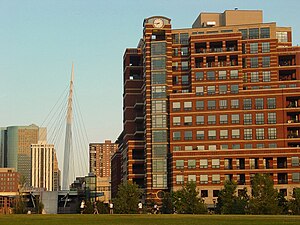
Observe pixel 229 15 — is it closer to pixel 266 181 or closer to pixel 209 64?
pixel 209 64

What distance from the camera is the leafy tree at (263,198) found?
342 ft

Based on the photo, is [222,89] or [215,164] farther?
[222,89]

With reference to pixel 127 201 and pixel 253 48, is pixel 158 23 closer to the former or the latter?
pixel 253 48

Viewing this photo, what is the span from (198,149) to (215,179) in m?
10.1

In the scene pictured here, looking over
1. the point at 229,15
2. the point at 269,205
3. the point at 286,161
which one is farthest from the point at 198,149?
the point at 269,205

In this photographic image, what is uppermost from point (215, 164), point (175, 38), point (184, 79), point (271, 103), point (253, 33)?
point (253, 33)

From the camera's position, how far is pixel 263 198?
107125mm

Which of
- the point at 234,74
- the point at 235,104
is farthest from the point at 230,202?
the point at 234,74

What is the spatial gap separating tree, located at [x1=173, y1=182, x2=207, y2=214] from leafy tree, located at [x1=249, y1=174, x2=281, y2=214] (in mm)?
10483

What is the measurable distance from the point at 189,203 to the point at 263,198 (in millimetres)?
15350

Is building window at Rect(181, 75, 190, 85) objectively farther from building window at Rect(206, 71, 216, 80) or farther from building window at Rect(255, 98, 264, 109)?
building window at Rect(255, 98, 264, 109)

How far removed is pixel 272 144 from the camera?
161 metres

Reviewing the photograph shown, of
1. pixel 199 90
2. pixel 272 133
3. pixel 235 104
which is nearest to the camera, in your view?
pixel 272 133

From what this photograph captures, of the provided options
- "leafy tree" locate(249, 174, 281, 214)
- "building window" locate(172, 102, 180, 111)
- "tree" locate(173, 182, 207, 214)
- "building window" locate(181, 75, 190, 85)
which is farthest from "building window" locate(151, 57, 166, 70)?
"leafy tree" locate(249, 174, 281, 214)
